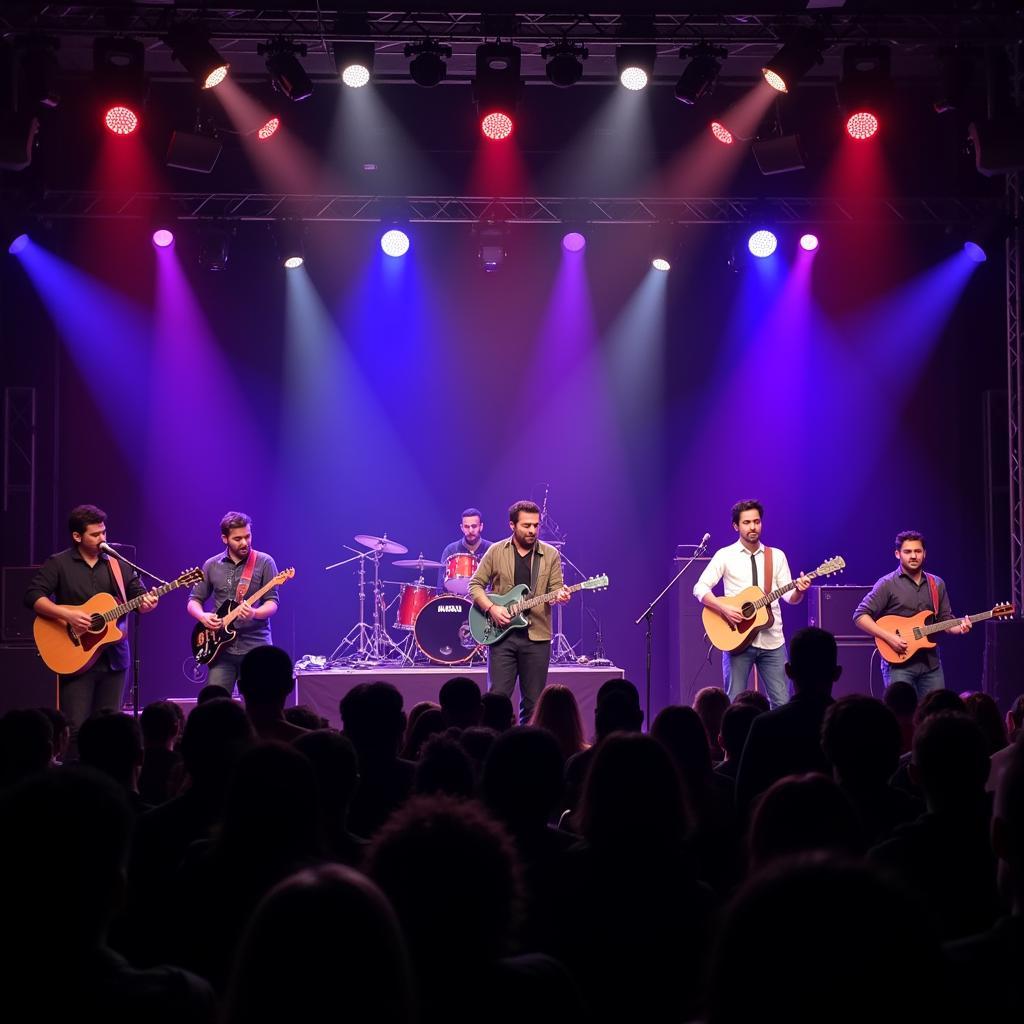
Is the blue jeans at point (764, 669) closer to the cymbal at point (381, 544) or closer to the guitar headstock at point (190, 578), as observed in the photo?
the cymbal at point (381, 544)

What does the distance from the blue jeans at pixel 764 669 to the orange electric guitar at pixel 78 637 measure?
5.16m

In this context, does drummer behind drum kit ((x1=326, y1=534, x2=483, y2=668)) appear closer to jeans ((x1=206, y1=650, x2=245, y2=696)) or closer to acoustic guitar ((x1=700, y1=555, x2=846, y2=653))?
jeans ((x1=206, y1=650, x2=245, y2=696))

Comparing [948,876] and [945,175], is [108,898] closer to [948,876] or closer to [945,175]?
[948,876]

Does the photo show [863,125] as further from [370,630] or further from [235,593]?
[370,630]

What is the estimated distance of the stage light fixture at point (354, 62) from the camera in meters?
10.5

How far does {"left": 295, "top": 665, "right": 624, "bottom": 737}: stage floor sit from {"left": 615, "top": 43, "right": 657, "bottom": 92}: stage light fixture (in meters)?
5.67

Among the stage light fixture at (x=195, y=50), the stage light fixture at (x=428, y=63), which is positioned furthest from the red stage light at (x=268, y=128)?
the stage light fixture at (x=428, y=63)

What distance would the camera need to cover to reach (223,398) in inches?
577

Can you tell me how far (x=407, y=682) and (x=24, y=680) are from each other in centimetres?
367

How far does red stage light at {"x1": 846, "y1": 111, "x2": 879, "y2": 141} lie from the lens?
1058 cm

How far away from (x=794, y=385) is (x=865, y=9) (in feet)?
18.4

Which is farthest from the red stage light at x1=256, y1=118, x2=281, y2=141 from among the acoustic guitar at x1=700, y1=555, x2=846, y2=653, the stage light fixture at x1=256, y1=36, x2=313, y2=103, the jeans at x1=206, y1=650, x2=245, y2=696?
the acoustic guitar at x1=700, y1=555, x2=846, y2=653

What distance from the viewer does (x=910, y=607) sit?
10586mm

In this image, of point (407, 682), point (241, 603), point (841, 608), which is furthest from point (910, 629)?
point (241, 603)
